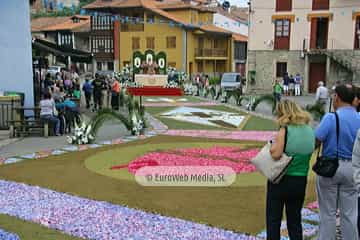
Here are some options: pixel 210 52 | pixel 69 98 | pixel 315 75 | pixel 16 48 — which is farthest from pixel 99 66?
pixel 16 48

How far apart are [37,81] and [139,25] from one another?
113 feet

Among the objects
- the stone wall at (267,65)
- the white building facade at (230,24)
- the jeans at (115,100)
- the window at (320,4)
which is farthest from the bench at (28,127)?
the white building facade at (230,24)

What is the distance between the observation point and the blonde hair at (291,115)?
4.82 meters

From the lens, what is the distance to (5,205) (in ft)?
23.9

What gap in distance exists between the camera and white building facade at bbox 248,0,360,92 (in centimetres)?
3500

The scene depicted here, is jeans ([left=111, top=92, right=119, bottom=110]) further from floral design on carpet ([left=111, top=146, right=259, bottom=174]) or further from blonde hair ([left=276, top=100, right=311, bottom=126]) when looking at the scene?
blonde hair ([left=276, top=100, right=311, bottom=126])

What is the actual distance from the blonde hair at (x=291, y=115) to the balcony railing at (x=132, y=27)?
50.9 metres

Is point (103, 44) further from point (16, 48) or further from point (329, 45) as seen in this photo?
point (16, 48)

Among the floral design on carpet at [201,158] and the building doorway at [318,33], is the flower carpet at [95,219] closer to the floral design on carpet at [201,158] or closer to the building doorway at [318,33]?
the floral design on carpet at [201,158]

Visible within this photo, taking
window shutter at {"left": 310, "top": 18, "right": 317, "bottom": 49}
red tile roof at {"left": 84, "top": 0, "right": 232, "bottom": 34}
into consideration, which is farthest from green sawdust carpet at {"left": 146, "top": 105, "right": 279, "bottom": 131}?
red tile roof at {"left": 84, "top": 0, "right": 232, "bottom": 34}

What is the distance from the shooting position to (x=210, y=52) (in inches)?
2267

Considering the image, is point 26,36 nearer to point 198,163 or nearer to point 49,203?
point 198,163

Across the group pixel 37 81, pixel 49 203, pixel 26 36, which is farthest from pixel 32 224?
pixel 37 81

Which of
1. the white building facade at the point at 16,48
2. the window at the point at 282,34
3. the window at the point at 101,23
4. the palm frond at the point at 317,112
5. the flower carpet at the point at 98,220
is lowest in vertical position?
the flower carpet at the point at 98,220
